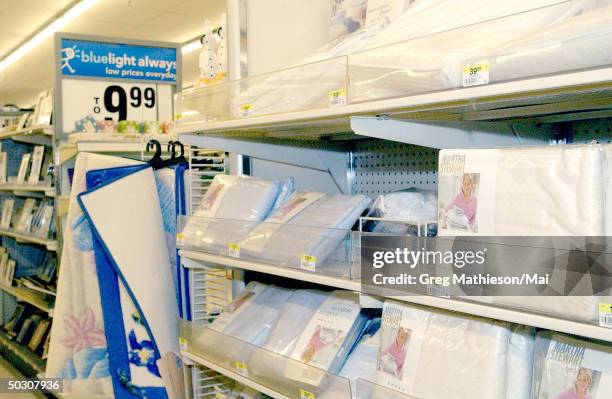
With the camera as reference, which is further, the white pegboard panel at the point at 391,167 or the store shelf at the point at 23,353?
the store shelf at the point at 23,353

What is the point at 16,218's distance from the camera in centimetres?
528

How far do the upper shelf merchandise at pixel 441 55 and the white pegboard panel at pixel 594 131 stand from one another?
53cm

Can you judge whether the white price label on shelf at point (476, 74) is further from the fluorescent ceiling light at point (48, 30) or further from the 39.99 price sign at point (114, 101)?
the fluorescent ceiling light at point (48, 30)

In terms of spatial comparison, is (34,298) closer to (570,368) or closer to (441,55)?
(441,55)

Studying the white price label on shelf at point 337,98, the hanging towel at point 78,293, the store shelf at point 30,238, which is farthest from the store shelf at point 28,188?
the white price label on shelf at point 337,98

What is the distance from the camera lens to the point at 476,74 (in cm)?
112

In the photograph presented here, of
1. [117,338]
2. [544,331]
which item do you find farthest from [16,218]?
[544,331]

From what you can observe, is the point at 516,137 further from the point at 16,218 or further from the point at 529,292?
the point at 16,218

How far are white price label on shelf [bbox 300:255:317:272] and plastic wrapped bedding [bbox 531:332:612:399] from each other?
604 mm

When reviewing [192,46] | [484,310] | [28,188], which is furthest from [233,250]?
[192,46]

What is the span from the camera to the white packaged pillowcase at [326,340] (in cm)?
159

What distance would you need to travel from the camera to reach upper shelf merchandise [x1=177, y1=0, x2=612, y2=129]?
984 mm

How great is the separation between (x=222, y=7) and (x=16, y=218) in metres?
3.87

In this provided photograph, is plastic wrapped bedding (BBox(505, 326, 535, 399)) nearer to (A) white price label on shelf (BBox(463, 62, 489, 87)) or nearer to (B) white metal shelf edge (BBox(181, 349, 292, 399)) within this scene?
(A) white price label on shelf (BBox(463, 62, 489, 87))
